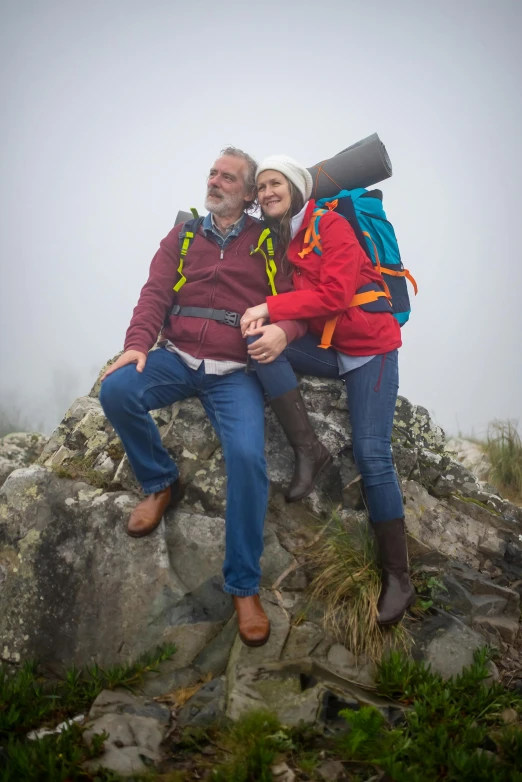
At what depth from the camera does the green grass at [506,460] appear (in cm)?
928

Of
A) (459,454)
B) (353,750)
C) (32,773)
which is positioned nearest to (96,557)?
(32,773)

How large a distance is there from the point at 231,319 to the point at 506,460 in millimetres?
7097

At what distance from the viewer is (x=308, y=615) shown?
420 cm

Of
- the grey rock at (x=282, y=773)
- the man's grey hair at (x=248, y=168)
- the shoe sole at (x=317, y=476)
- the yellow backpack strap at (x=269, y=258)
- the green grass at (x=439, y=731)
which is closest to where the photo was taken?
the green grass at (x=439, y=731)

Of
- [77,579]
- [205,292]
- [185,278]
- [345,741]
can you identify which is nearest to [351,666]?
[345,741]

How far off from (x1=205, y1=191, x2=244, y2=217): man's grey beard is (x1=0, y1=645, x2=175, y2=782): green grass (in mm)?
3934

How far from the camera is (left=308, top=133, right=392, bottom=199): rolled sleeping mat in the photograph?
17.4 feet

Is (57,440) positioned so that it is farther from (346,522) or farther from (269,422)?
(346,522)

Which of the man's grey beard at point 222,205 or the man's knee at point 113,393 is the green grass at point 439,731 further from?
the man's grey beard at point 222,205

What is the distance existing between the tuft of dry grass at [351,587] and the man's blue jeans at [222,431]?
0.70 m

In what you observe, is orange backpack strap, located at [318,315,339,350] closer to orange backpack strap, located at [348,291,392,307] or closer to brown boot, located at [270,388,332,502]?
orange backpack strap, located at [348,291,392,307]

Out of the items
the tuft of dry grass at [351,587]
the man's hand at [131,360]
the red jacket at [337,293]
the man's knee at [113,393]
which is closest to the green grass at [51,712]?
the tuft of dry grass at [351,587]

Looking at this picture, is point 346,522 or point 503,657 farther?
point 346,522

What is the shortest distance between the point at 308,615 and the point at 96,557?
184 centimetres
